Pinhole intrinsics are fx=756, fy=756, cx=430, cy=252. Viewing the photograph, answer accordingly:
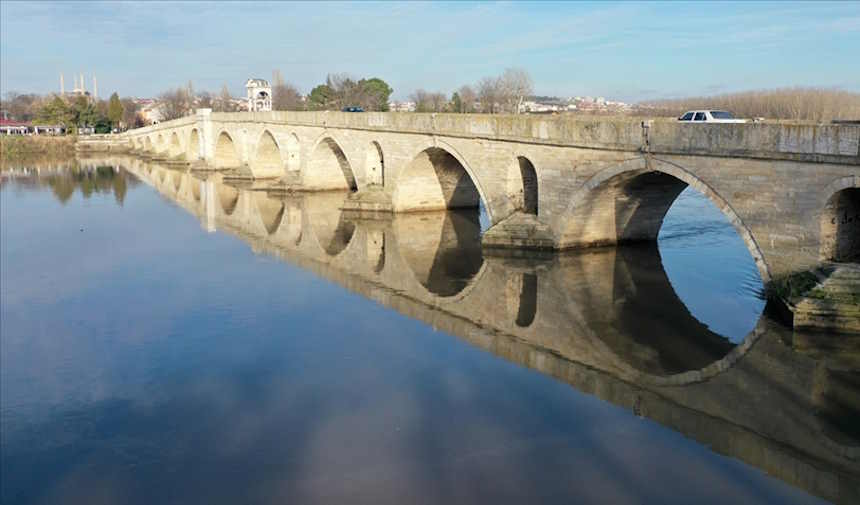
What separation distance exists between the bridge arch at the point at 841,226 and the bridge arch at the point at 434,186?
14575mm

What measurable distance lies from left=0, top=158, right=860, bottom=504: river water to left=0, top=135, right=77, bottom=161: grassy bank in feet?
184

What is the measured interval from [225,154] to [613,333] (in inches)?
1596

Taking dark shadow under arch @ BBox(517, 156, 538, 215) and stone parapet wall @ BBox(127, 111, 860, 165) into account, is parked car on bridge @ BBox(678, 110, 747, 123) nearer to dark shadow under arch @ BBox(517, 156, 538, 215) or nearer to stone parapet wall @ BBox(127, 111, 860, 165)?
stone parapet wall @ BBox(127, 111, 860, 165)

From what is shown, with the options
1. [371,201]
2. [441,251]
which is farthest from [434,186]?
[441,251]

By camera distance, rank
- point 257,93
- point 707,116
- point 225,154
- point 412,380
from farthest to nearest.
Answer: point 257,93, point 225,154, point 707,116, point 412,380

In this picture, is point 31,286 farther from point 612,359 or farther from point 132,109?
point 132,109

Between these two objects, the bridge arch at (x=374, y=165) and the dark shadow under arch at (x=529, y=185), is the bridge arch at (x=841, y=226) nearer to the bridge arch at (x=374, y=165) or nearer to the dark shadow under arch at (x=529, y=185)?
the dark shadow under arch at (x=529, y=185)

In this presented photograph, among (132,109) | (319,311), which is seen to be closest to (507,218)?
(319,311)

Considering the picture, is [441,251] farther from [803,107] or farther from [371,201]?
[803,107]

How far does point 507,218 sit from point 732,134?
26.1 feet

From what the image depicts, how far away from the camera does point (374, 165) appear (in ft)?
96.6

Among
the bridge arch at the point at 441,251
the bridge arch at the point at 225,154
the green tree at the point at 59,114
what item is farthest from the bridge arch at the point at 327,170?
the green tree at the point at 59,114

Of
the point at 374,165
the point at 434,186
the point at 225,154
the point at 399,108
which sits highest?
the point at 399,108

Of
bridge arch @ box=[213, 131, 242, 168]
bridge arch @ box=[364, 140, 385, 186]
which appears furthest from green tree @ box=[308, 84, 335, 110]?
bridge arch @ box=[364, 140, 385, 186]
